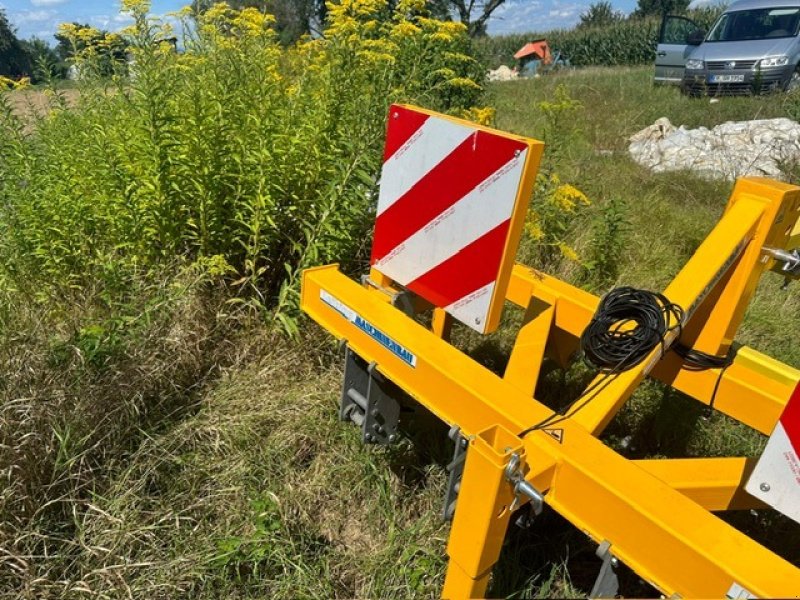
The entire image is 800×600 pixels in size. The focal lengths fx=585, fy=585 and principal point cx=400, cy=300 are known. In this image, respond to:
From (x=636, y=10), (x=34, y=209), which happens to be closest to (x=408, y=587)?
(x=34, y=209)

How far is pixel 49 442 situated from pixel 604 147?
26.2 feet

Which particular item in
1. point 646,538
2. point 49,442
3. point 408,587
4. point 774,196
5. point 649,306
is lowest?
point 408,587

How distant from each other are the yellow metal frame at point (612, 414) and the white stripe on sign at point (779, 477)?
0.65 feet

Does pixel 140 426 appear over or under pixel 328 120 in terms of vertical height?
under

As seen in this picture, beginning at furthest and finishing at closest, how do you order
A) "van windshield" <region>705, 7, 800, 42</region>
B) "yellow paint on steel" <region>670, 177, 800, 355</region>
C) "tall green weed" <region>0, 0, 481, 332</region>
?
"van windshield" <region>705, 7, 800, 42</region> < "tall green weed" <region>0, 0, 481, 332</region> < "yellow paint on steel" <region>670, 177, 800, 355</region>

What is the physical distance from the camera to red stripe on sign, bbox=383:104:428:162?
2.12 meters

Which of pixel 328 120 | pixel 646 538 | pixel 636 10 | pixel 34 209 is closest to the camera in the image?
pixel 646 538

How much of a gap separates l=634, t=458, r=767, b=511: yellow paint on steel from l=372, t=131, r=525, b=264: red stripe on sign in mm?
998

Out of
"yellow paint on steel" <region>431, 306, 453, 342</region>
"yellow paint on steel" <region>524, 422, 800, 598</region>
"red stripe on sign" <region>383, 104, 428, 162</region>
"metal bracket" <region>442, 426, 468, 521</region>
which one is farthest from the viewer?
"yellow paint on steel" <region>431, 306, 453, 342</region>

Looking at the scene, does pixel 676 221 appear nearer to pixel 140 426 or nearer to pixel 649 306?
pixel 649 306

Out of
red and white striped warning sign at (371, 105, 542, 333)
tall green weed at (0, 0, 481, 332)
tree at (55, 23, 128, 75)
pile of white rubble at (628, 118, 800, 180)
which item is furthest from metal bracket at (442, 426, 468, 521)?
pile of white rubble at (628, 118, 800, 180)

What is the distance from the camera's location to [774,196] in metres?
1.99

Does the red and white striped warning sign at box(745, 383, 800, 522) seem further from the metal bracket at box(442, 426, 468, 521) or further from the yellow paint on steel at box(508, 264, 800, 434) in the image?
the metal bracket at box(442, 426, 468, 521)

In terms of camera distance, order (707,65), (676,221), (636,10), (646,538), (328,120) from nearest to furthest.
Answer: (646,538)
(328,120)
(676,221)
(707,65)
(636,10)
